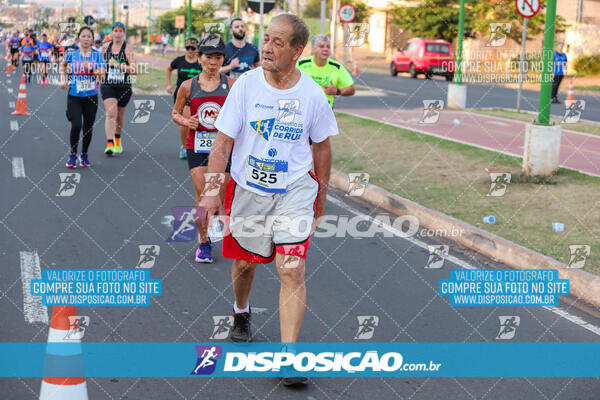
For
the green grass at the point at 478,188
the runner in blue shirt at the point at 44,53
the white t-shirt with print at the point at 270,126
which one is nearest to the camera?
the white t-shirt with print at the point at 270,126

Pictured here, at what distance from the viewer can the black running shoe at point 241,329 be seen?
5422mm

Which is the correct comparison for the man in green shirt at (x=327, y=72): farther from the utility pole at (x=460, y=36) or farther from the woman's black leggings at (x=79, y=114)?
the utility pole at (x=460, y=36)

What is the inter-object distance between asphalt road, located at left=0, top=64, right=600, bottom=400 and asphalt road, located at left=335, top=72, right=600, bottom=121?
13899 mm

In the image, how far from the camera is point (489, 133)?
55.8ft

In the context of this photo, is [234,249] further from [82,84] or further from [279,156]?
A: [82,84]

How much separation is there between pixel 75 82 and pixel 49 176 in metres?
1.38

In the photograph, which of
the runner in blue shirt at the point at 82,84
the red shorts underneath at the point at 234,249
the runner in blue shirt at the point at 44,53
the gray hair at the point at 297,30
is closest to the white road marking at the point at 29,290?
the red shorts underneath at the point at 234,249

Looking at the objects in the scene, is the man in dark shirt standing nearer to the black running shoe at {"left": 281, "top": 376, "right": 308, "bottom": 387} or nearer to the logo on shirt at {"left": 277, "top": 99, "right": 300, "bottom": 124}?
the logo on shirt at {"left": 277, "top": 99, "right": 300, "bottom": 124}

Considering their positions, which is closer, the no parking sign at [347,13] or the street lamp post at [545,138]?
the street lamp post at [545,138]

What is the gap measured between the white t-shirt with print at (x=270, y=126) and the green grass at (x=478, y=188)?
10.8 ft

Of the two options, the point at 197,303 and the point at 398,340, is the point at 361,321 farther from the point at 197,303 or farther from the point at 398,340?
the point at 197,303

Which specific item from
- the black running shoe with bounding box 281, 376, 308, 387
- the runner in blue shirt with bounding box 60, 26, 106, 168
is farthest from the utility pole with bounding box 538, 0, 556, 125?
the black running shoe with bounding box 281, 376, 308, 387

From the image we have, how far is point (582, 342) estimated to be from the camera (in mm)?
5656

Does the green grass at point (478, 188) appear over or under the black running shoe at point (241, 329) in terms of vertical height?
under
